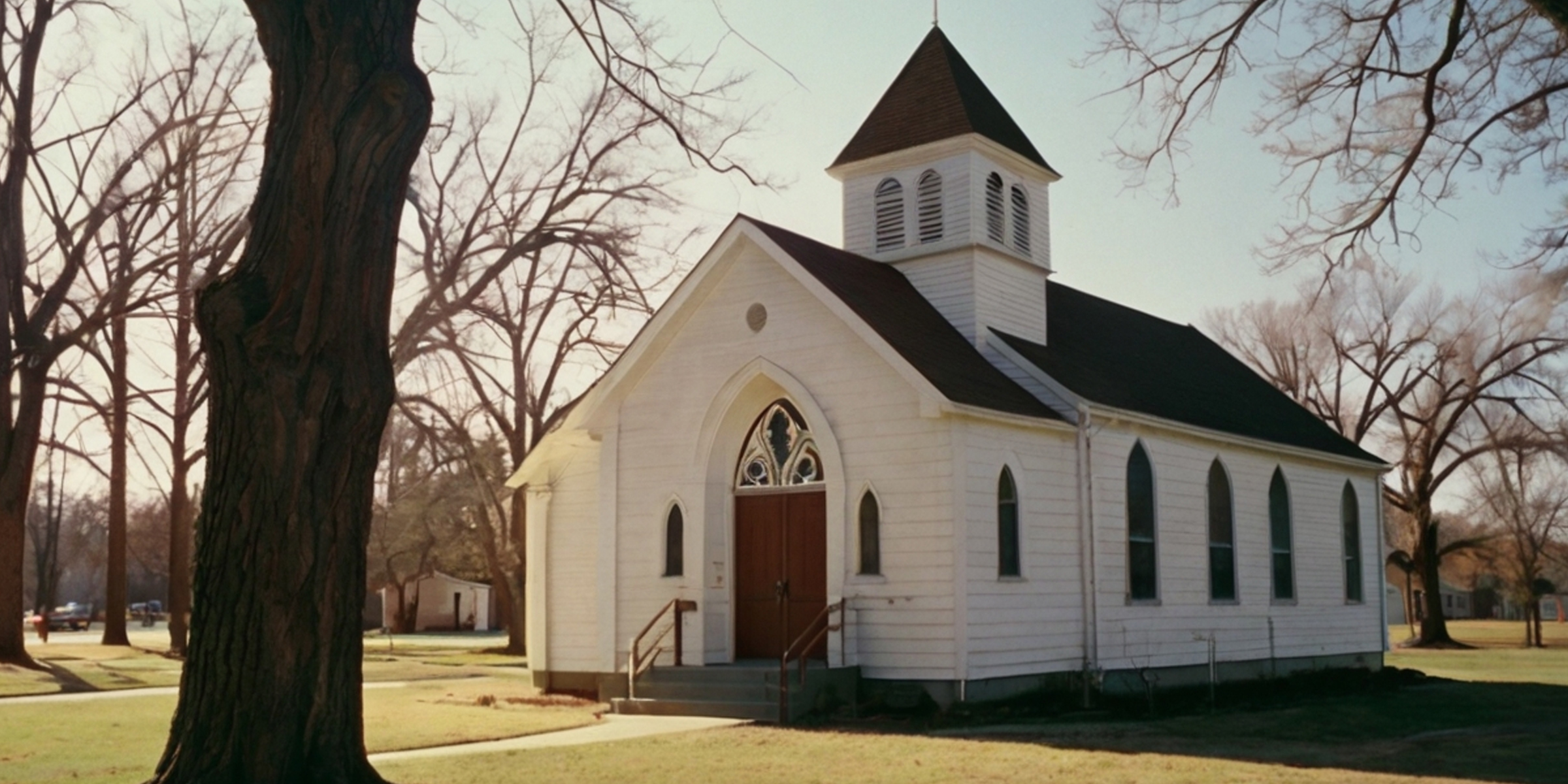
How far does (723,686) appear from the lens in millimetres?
19422

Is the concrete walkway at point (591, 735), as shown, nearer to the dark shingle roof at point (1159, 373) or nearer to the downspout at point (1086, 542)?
the downspout at point (1086, 542)

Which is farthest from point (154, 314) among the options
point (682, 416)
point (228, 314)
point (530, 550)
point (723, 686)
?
point (228, 314)

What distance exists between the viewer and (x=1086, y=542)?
71.4 ft

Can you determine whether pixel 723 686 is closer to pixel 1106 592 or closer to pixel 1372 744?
pixel 1106 592

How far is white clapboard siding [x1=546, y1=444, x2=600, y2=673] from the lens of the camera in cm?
2336

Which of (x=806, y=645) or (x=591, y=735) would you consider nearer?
(x=591, y=735)

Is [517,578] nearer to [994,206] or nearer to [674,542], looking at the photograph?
[674,542]

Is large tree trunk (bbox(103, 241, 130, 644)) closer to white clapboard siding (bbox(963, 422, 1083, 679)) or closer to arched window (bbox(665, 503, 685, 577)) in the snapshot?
arched window (bbox(665, 503, 685, 577))

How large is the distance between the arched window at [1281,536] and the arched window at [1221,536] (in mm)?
1724

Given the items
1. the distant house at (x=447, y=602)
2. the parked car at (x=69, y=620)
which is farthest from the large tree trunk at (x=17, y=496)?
the distant house at (x=447, y=602)

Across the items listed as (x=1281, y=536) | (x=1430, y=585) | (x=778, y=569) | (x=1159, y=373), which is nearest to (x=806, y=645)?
(x=778, y=569)

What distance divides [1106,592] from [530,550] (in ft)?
30.0

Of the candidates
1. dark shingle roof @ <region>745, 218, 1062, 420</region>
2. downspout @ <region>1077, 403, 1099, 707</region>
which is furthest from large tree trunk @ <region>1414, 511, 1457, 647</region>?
dark shingle roof @ <region>745, 218, 1062, 420</region>

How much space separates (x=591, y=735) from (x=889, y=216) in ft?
36.0
